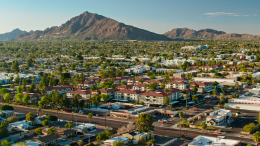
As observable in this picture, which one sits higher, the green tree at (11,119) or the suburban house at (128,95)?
the suburban house at (128,95)

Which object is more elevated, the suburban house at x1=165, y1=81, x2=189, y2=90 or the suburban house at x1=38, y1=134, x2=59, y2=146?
the suburban house at x1=165, y1=81, x2=189, y2=90

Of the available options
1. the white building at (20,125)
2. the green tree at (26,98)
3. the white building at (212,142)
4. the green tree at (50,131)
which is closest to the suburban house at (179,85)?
the green tree at (26,98)

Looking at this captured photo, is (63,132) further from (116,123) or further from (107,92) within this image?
(107,92)

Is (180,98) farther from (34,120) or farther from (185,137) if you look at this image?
(34,120)

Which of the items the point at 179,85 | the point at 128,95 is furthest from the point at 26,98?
the point at 179,85

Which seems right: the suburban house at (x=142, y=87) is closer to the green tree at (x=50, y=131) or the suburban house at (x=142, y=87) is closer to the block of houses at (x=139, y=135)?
the block of houses at (x=139, y=135)

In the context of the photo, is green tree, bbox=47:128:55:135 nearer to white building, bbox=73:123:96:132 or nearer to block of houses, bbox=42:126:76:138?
block of houses, bbox=42:126:76:138

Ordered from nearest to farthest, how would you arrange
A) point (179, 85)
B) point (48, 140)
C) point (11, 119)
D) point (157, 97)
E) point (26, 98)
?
point (48, 140)
point (11, 119)
point (26, 98)
point (157, 97)
point (179, 85)

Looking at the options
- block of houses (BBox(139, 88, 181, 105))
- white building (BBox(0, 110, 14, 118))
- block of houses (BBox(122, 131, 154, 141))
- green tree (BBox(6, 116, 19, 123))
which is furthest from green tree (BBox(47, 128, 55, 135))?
block of houses (BBox(139, 88, 181, 105))
